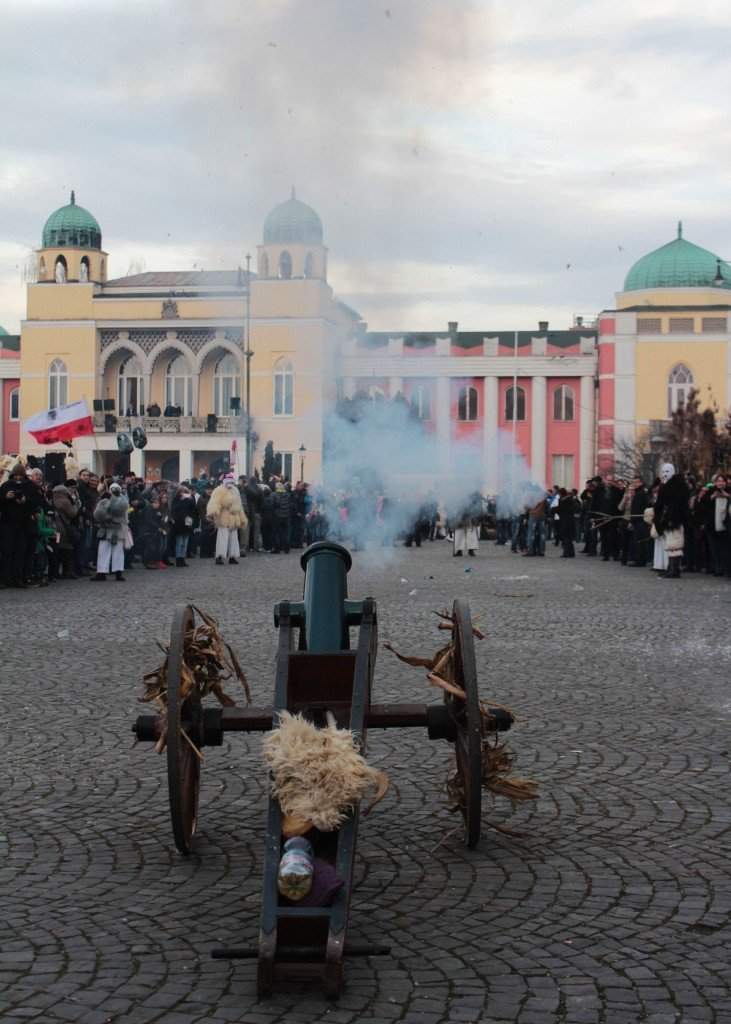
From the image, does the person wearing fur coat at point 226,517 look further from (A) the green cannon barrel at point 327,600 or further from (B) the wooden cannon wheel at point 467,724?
(B) the wooden cannon wheel at point 467,724

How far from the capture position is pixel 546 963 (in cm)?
462

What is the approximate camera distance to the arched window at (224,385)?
277 ft

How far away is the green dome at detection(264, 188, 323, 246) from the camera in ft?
45.6

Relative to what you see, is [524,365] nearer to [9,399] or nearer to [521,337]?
[521,337]

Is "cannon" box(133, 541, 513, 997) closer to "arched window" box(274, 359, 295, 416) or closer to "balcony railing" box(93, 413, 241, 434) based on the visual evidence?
"arched window" box(274, 359, 295, 416)

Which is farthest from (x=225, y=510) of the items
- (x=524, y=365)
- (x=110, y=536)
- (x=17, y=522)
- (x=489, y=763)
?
(x=524, y=365)

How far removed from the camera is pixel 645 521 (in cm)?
2764

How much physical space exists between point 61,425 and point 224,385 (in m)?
56.5

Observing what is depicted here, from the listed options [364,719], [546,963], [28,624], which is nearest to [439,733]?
[364,719]

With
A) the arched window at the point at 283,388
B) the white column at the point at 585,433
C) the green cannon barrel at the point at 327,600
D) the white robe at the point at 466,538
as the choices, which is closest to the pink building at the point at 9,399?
the arched window at the point at 283,388

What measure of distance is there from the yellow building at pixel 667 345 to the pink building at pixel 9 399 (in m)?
36.9

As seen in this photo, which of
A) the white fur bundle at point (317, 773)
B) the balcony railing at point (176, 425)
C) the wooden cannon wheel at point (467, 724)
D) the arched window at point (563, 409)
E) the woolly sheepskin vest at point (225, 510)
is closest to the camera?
the white fur bundle at point (317, 773)

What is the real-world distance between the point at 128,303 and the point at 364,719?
81.8 meters

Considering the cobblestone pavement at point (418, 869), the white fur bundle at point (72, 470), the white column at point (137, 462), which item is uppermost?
the white column at point (137, 462)
